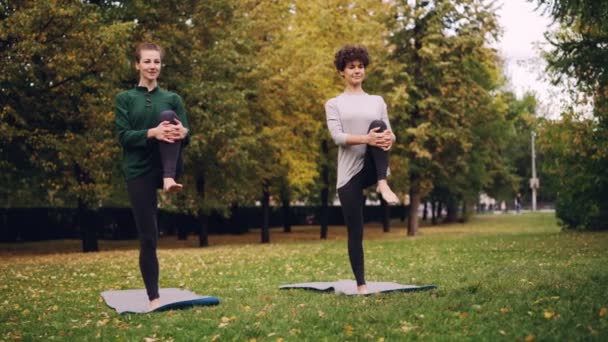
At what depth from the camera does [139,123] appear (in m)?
7.52

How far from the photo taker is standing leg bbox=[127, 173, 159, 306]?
743 cm

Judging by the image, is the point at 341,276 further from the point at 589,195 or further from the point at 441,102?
the point at 441,102

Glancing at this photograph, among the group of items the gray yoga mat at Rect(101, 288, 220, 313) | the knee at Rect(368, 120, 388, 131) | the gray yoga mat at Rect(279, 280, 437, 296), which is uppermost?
the knee at Rect(368, 120, 388, 131)

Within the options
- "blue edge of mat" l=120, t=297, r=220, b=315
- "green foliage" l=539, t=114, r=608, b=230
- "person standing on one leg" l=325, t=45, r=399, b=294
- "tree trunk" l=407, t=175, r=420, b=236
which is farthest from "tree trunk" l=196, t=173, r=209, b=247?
"person standing on one leg" l=325, t=45, r=399, b=294

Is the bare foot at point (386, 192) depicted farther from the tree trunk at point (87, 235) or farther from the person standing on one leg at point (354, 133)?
the tree trunk at point (87, 235)

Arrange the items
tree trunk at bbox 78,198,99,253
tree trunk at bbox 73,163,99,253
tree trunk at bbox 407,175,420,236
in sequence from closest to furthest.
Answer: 1. tree trunk at bbox 73,163,99,253
2. tree trunk at bbox 78,198,99,253
3. tree trunk at bbox 407,175,420,236

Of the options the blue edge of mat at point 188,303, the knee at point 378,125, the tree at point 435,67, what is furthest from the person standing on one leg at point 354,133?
the tree at point 435,67

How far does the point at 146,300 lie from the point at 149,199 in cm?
155

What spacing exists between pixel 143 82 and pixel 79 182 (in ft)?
55.3

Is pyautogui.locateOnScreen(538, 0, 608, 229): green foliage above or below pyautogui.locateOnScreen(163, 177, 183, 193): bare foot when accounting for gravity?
above

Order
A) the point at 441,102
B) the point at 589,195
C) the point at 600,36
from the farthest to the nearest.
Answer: the point at 441,102 < the point at 589,195 < the point at 600,36

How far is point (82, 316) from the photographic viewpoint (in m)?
7.62

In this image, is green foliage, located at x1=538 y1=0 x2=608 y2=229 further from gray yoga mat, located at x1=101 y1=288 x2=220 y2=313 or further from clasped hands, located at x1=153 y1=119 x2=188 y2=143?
gray yoga mat, located at x1=101 y1=288 x2=220 y2=313

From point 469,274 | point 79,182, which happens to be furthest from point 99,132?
point 469,274
